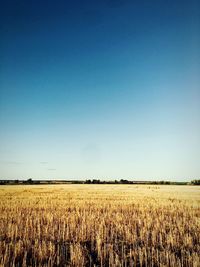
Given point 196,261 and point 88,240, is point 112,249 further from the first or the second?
point 196,261

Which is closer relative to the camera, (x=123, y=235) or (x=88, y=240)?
(x=88, y=240)

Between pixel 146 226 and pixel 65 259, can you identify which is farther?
pixel 146 226

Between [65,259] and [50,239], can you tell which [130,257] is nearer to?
[65,259]

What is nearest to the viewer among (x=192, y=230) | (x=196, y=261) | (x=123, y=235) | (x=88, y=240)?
(x=196, y=261)

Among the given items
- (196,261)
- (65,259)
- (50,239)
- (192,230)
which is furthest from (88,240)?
(192,230)

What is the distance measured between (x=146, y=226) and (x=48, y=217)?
4.04 metres

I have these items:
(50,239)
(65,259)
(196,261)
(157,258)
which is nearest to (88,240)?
(50,239)

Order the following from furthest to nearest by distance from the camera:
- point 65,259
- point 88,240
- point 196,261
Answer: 1. point 88,240
2. point 65,259
3. point 196,261

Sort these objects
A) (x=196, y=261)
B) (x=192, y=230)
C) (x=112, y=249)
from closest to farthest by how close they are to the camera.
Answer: (x=196, y=261)
(x=112, y=249)
(x=192, y=230)

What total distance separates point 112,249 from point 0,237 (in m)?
3.47

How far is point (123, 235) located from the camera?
8.25m

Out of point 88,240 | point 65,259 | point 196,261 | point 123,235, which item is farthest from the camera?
point 123,235

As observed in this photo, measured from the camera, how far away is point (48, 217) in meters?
11.1

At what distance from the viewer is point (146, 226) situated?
941cm
